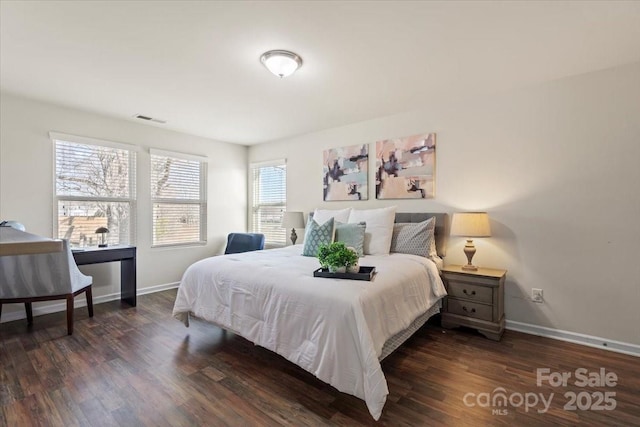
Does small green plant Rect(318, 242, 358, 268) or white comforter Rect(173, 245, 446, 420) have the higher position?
small green plant Rect(318, 242, 358, 268)

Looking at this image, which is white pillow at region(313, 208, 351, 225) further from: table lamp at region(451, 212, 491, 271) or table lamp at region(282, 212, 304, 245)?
table lamp at region(451, 212, 491, 271)

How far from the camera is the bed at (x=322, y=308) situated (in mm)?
1708

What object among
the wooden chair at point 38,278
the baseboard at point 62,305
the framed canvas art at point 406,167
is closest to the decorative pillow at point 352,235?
the framed canvas art at point 406,167

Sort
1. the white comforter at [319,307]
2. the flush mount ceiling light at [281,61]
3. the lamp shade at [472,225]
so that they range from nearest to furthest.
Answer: the white comforter at [319,307], the flush mount ceiling light at [281,61], the lamp shade at [472,225]

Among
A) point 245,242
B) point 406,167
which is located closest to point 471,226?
point 406,167

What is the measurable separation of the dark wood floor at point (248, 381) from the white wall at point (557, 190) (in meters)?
0.42

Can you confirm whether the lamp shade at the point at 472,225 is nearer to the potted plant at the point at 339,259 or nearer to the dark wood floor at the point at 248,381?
the dark wood floor at the point at 248,381

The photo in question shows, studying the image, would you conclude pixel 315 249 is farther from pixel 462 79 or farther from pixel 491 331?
pixel 462 79

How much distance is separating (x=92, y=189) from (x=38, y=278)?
4.68 ft

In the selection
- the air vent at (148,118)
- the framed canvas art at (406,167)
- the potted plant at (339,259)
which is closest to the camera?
the potted plant at (339,259)

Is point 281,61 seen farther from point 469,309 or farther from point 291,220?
point 469,309

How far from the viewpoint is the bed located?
1708mm

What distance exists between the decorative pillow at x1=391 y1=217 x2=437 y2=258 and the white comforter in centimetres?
23

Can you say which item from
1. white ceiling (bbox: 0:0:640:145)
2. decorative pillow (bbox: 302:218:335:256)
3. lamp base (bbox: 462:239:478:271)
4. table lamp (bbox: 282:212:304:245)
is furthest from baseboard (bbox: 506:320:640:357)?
table lamp (bbox: 282:212:304:245)
